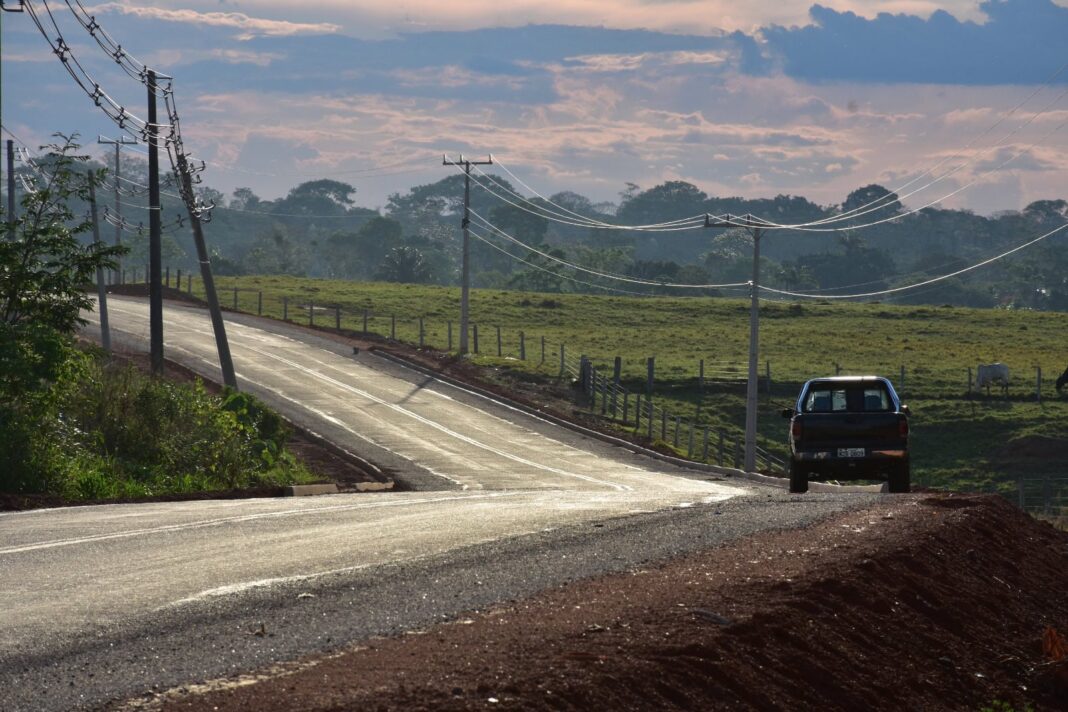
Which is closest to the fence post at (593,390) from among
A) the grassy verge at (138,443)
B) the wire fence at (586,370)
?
the wire fence at (586,370)

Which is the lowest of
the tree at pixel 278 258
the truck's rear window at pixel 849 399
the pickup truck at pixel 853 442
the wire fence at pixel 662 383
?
the wire fence at pixel 662 383

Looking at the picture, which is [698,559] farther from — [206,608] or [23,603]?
[23,603]

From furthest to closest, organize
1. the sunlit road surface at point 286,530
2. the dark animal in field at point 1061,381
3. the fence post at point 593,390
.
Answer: the dark animal in field at point 1061,381
the fence post at point 593,390
the sunlit road surface at point 286,530

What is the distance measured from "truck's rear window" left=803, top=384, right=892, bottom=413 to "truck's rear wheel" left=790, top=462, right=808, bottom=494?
95cm

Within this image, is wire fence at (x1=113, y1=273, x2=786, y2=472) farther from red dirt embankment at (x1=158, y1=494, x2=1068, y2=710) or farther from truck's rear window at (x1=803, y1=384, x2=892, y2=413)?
red dirt embankment at (x1=158, y1=494, x2=1068, y2=710)

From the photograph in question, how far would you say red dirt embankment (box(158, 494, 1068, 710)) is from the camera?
8.34 meters

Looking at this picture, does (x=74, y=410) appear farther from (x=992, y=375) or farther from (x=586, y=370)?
(x=992, y=375)

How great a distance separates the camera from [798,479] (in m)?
24.0

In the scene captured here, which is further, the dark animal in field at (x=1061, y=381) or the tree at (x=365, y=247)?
the tree at (x=365, y=247)

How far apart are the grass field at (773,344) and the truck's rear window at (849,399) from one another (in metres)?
28.1

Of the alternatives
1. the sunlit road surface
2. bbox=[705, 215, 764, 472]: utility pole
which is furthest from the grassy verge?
bbox=[705, 215, 764, 472]: utility pole

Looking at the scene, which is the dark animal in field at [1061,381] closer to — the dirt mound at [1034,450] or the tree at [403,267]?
the dirt mound at [1034,450]

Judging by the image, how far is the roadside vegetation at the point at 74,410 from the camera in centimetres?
2403

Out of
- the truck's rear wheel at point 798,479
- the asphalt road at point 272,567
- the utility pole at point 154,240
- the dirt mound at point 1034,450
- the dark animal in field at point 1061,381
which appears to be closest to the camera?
the asphalt road at point 272,567
